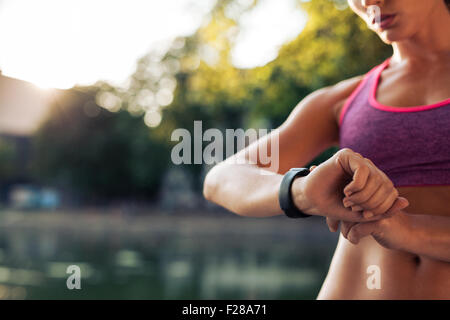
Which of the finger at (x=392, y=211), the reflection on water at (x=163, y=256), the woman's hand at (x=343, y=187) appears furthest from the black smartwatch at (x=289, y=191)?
the reflection on water at (x=163, y=256)

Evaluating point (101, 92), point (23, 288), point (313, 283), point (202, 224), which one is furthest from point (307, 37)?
point (101, 92)

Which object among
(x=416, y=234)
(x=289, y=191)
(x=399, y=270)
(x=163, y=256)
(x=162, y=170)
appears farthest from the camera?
(x=162, y=170)

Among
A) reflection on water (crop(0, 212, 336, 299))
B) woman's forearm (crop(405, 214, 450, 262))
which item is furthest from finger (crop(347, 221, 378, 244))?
reflection on water (crop(0, 212, 336, 299))

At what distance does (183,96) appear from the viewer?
2475cm

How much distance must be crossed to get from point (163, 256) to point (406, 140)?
1840cm

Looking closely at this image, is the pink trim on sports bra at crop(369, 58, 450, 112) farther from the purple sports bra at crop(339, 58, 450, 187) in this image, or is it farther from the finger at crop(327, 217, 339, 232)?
the finger at crop(327, 217, 339, 232)

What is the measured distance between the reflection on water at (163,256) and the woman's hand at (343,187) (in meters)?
10.3

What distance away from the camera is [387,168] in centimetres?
126

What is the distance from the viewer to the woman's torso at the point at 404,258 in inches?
47.9

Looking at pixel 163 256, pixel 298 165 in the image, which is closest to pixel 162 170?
pixel 163 256

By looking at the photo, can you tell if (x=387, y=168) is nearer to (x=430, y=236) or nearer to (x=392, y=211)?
(x=430, y=236)

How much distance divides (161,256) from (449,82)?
18.3 meters

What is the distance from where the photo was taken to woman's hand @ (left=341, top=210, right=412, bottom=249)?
105 cm

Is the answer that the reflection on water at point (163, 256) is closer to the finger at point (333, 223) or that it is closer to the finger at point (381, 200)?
the finger at point (333, 223)
